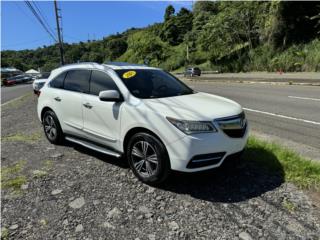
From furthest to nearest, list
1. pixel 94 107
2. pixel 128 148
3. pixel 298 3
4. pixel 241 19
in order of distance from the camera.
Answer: pixel 241 19, pixel 298 3, pixel 94 107, pixel 128 148

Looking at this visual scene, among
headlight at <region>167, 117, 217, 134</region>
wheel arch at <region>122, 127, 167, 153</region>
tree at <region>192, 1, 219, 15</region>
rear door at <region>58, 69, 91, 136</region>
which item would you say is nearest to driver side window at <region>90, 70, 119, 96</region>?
rear door at <region>58, 69, 91, 136</region>

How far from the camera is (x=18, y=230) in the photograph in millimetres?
3488

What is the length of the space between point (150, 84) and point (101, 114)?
92 cm

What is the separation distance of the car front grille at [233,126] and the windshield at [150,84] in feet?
3.76

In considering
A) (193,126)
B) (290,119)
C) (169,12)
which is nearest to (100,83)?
(193,126)

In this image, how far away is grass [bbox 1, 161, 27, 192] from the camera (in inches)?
181

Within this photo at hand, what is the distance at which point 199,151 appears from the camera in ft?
13.2

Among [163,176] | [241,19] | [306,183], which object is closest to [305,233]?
[306,183]

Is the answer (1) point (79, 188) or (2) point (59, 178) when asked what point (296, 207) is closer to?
(1) point (79, 188)

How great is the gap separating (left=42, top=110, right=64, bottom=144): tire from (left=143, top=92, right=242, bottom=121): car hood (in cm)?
243

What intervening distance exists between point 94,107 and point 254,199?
110 inches

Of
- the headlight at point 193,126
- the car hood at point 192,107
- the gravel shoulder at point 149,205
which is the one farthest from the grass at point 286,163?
the headlight at point 193,126

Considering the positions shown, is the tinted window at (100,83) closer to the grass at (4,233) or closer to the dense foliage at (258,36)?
the grass at (4,233)

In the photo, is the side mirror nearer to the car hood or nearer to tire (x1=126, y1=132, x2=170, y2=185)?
the car hood
